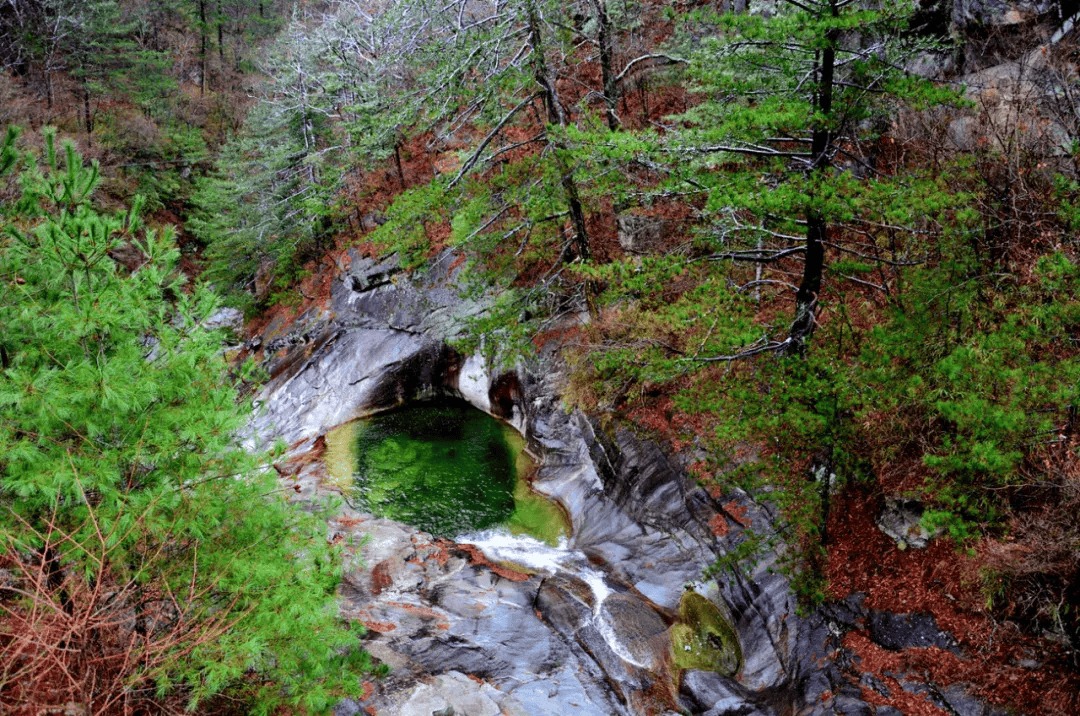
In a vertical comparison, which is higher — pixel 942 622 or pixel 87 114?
pixel 87 114

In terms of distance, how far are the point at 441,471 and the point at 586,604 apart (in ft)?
25.4

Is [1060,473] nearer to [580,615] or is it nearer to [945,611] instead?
[945,611]

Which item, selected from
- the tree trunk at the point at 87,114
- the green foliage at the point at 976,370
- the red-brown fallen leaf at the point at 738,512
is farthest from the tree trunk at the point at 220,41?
the green foliage at the point at 976,370

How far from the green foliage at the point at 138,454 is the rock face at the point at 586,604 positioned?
1.01 metres

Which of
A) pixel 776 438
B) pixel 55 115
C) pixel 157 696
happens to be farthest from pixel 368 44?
pixel 157 696

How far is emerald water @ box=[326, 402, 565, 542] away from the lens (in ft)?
47.6

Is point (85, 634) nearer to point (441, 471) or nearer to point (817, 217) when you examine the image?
point (817, 217)

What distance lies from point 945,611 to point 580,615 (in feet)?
17.3

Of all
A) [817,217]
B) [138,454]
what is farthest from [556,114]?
[138,454]

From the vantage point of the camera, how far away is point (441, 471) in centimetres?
1695

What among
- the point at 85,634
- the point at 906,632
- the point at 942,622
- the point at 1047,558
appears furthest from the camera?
the point at 906,632

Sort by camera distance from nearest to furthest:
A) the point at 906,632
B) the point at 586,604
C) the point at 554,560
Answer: the point at 906,632, the point at 586,604, the point at 554,560

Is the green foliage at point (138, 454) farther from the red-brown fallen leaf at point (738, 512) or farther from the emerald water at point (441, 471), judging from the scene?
the emerald water at point (441, 471)

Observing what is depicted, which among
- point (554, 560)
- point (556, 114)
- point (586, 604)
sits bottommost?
point (554, 560)
